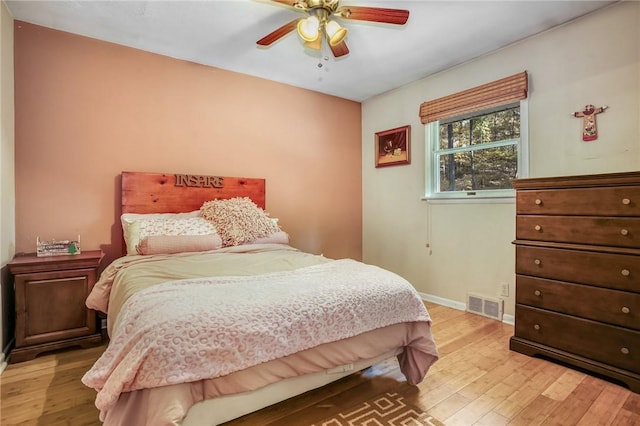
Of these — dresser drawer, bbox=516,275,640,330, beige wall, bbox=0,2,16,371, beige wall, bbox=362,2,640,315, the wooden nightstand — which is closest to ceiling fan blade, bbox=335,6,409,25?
→ beige wall, bbox=362,2,640,315

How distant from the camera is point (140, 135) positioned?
9.33ft

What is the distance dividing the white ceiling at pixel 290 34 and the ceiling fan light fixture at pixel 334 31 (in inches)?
7.4

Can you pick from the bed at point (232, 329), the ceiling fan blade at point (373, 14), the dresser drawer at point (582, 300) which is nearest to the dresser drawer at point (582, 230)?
the dresser drawer at point (582, 300)

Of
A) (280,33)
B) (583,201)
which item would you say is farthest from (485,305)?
(280,33)

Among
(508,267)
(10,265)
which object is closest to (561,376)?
(508,267)

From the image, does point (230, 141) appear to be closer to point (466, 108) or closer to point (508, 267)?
point (466, 108)

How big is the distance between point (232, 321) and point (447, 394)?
4.45 feet

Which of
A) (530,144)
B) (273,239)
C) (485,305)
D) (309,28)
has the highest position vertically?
(309,28)

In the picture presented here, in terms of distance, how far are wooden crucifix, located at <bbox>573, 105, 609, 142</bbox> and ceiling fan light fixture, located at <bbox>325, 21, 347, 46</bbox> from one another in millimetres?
1927

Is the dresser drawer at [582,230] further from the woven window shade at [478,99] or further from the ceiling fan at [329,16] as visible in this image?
the ceiling fan at [329,16]

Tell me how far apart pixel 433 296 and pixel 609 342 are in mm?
1664

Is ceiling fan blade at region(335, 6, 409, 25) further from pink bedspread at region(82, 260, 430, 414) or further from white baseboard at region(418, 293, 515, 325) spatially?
white baseboard at region(418, 293, 515, 325)

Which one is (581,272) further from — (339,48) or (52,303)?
(52,303)

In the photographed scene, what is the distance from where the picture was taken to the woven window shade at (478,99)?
8.81 feet
